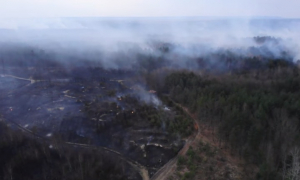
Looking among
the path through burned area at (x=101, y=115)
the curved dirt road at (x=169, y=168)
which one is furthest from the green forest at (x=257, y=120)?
the path through burned area at (x=101, y=115)

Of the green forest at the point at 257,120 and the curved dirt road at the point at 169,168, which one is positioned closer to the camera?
the green forest at the point at 257,120

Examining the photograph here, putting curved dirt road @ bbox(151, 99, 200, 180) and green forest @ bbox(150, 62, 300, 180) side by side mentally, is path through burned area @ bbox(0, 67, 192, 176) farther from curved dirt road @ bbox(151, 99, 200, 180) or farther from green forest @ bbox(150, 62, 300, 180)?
green forest @ bbox(150, 62, 300, 180)

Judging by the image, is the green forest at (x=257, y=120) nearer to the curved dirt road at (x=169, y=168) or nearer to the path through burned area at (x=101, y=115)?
the curved dirt road at (x=169, y=168)

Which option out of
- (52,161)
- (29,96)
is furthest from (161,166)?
(29,96)

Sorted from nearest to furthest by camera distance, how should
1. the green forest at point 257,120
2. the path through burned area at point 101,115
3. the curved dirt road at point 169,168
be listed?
the green forest at point 257,120 < the curved dirt road at point 169,168 < the path through burned area at point 101,115

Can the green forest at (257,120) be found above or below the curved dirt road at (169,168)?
above

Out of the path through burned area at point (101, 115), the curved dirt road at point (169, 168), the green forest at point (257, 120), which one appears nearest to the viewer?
the green forest at point (257, 120)

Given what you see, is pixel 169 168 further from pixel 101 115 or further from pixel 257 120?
pixel 101 115

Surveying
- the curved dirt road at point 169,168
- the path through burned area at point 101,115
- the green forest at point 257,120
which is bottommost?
the curved dirt road at point 169,168
